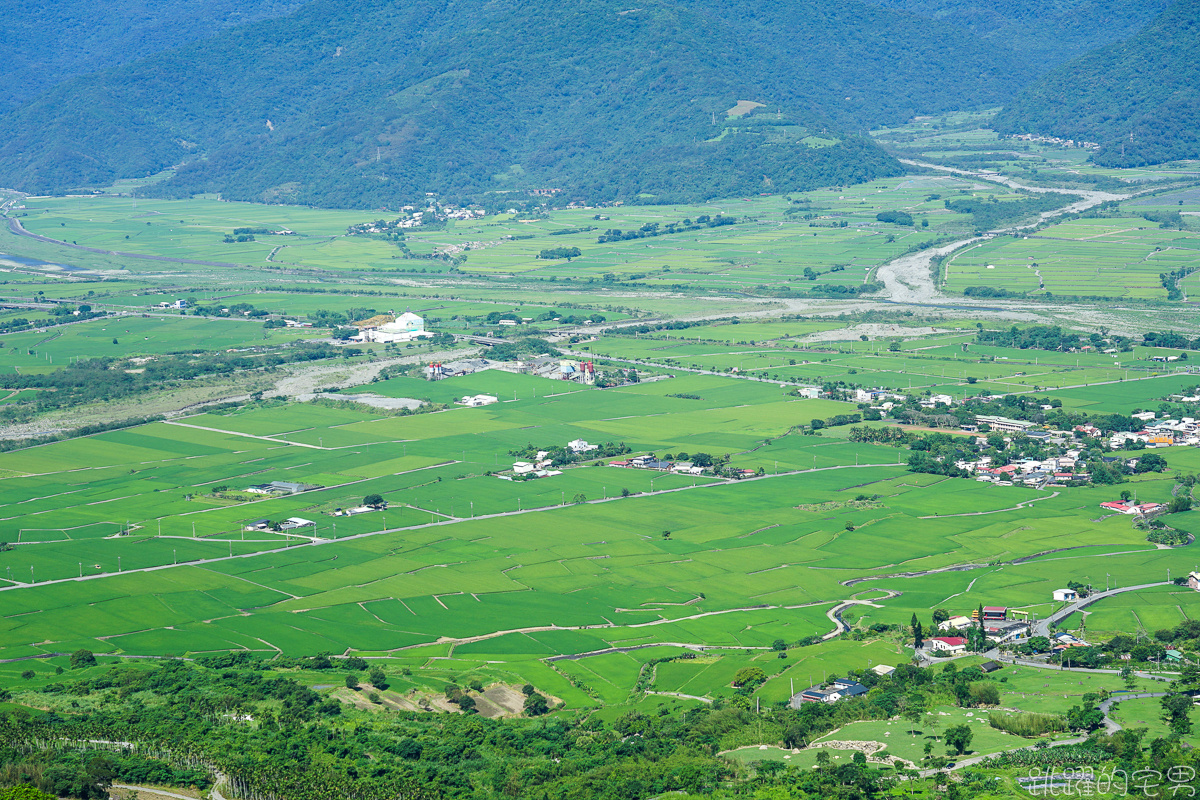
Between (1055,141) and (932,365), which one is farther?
(1055,141)

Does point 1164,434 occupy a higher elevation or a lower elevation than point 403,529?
lower

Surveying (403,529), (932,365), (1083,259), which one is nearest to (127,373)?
(403,529)

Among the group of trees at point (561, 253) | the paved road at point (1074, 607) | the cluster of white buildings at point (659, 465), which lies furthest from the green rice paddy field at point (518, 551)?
the group of trees at point (561, 253)

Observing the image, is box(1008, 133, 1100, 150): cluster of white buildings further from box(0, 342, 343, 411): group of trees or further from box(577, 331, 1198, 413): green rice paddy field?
box(0, 342, 343, 411): group of trees

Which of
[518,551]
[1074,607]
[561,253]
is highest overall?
[561,253]

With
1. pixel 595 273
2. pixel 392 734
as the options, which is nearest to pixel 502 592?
pixel 392 734

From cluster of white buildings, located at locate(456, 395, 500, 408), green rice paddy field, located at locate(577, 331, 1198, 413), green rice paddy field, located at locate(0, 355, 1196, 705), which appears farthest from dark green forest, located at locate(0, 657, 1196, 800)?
green rice paddy field, located at locate(577, 331, 1198, 413)

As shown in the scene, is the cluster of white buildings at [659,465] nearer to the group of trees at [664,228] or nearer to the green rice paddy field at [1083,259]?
the green rice paddy field at [1083,259]

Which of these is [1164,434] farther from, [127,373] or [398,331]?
[127,373]
